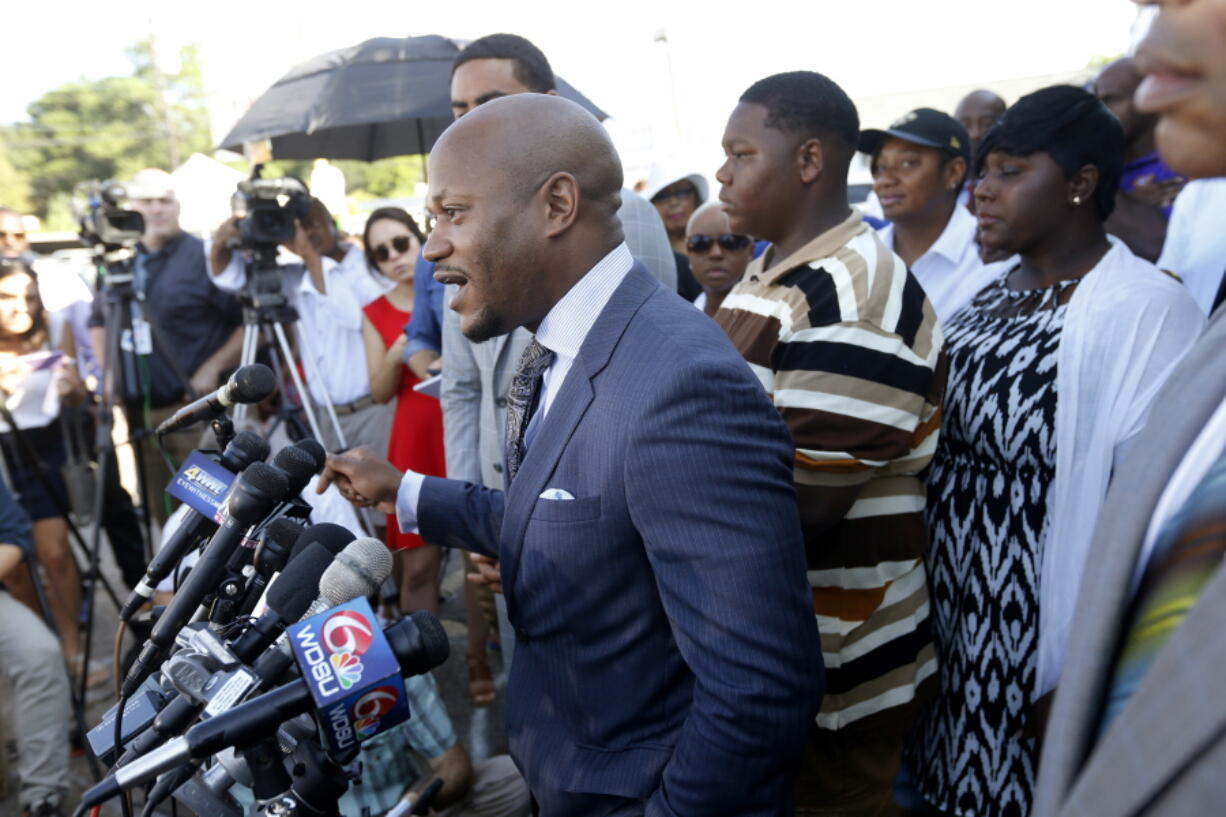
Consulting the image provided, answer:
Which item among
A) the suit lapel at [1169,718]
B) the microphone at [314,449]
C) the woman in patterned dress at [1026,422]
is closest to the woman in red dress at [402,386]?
the microphone at [314,449]

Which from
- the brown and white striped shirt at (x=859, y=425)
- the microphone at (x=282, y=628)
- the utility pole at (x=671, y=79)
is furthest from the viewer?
the utility pole at (x=671, y=79)

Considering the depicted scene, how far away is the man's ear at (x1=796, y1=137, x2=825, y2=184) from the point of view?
7.72ft

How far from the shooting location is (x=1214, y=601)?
746 millimetres

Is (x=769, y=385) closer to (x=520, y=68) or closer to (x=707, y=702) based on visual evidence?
(x=707, y=702)

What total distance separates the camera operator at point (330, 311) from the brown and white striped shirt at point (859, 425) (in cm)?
272

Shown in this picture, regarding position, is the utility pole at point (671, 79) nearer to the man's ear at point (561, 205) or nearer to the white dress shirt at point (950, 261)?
the white dress shirt at point (950, 261)

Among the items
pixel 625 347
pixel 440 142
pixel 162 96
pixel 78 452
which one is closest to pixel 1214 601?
pixel 625 347

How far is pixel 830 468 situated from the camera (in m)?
2.03

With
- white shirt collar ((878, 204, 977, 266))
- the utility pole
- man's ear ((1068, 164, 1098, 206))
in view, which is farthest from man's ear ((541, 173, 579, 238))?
the utility pole

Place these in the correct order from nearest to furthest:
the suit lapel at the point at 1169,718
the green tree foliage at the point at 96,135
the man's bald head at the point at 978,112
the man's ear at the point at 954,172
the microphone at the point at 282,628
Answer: the suit lapel at the point at 1169,718
the microphone at the point at 282,628
the man's ear at the point at 954,172
the man's bald head at the point at 978,112
the green tree foliage at the point at 96,135

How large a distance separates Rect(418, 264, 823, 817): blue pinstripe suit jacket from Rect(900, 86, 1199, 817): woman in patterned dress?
3.19ft

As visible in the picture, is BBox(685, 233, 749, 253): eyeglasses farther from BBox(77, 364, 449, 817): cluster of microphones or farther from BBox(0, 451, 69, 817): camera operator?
BBox(0, 451, 69, 817): camera operator

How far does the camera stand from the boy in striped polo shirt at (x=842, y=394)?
204 centimetres

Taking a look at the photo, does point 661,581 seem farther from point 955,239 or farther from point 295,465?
point 955,239
